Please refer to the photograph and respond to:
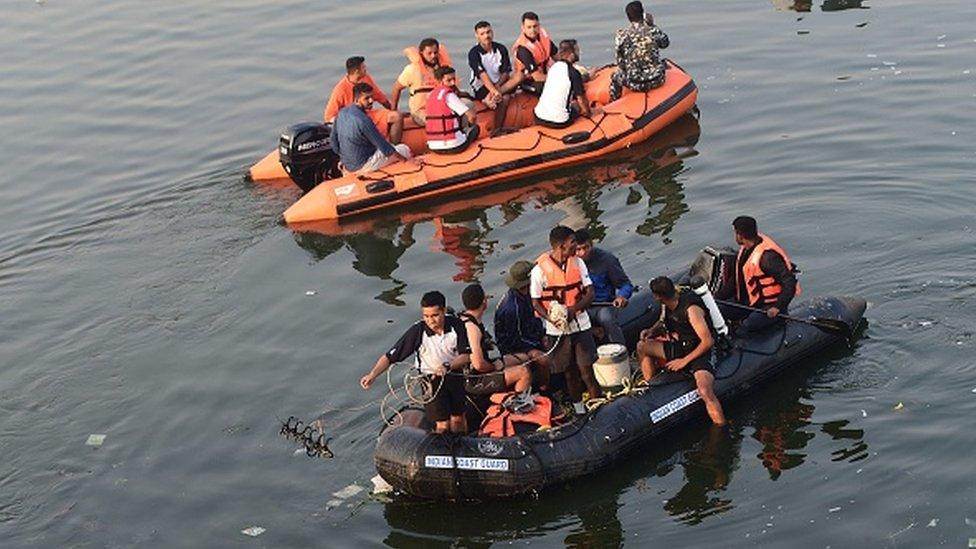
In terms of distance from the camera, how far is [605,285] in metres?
13.8

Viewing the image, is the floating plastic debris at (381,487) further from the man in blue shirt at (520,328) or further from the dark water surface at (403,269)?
the man in blue shirt at (520,328)

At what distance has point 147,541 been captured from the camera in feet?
40.4

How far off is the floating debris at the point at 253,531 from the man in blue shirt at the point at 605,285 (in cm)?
343

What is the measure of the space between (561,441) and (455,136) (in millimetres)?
6931

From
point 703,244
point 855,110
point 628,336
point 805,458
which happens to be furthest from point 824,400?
point 855,110

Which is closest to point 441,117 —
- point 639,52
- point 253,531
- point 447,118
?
point 447,118

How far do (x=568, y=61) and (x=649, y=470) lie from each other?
283 inches

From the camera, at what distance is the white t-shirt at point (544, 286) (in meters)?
13.2

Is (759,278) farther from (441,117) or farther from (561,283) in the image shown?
(441,117)

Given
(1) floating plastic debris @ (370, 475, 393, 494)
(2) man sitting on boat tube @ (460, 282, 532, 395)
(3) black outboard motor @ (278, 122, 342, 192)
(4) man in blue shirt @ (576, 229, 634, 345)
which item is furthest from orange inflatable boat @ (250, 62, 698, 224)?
(1) floating plastic debris @ (370, 475, 393, 494)

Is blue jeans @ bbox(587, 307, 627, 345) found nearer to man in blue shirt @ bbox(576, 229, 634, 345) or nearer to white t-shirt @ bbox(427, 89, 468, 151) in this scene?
man in blue shirt @ bbox(576, 229, 634, 345)

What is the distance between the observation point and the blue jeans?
13531mm

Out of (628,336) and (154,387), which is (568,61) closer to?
(628,336)

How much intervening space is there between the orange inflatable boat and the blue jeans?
540 cm
